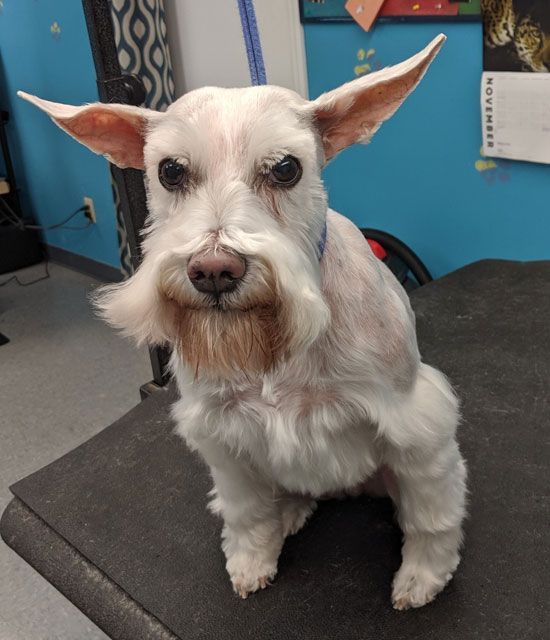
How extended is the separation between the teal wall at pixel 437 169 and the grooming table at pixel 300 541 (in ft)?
1.78

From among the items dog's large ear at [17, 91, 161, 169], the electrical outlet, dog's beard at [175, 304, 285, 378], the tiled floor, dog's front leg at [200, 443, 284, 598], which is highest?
dog's large ear at [17, 91, 161, 169]

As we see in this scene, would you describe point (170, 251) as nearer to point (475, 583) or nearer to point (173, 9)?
point (475, 583)

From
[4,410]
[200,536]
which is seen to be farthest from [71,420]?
[200,536]

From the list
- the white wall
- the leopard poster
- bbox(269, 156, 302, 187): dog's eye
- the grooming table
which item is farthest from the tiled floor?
the leopard poster

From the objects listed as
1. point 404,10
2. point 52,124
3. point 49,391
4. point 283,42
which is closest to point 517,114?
point 404,10

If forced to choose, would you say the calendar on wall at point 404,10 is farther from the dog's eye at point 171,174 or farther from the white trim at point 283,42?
Answer: the dog's eye at point 171,174

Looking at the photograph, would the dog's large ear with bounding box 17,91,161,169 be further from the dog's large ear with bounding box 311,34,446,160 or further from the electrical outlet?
the electrical outlet

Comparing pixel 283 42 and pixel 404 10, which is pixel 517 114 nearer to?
pixel 404 10

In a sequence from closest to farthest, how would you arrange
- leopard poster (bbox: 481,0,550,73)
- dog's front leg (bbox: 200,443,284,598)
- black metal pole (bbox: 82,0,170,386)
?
dog's front leg (bbox: 200,443,284,598)
black metal pole (bbox: 82,0,170,386)
leopard poster (bbox: 481,0,550,73)

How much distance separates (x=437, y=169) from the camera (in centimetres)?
206

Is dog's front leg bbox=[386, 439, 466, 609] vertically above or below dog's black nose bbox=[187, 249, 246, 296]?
below

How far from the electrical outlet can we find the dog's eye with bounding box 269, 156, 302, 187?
2.78m

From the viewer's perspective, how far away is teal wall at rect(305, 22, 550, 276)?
1885 millimetres

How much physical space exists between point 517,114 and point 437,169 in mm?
320
